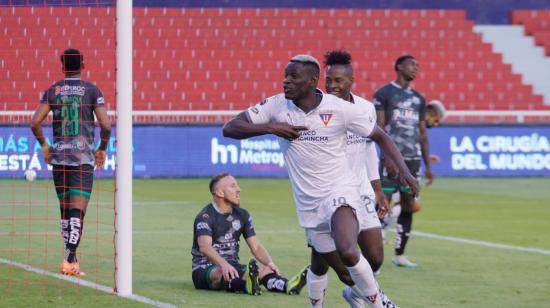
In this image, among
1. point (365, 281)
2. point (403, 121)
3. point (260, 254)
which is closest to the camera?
point (365, 281)

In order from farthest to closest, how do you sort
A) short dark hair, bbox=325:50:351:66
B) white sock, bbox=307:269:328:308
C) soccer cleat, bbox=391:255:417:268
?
1. soccer cleat, bbox=391:255:417:268
2. short dark hair, bbox=325:50:351:66
3. white sock, bbox=307:269:328:308

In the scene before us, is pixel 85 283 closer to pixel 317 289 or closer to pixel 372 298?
pixel 317 289

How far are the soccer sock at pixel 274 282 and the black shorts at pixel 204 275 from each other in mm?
220

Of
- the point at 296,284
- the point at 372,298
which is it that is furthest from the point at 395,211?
the point at 372,298

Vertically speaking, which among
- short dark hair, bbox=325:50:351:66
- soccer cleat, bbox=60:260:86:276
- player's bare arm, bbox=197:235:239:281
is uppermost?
short dark hair, bbox=325:50:351:66

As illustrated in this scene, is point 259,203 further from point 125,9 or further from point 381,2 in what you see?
point 381,2

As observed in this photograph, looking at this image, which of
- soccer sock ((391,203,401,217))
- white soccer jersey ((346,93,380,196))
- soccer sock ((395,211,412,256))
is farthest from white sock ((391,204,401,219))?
white soccer jersey ((346,93,380,196))

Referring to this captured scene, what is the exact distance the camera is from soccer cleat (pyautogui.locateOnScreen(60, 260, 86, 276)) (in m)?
11.2

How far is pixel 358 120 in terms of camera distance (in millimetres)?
8227

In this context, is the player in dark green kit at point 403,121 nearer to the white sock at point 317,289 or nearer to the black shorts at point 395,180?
the black shorts at point 395,180

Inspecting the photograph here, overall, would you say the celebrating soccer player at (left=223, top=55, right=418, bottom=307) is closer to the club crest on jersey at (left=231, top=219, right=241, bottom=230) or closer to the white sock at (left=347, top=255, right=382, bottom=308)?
the white sock at (left=347, top=255, right=382, bottom=308)

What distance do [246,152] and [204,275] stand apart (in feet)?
58.4

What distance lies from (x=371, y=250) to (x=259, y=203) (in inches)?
470

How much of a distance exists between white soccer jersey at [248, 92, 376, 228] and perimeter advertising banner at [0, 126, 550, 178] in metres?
16.6
